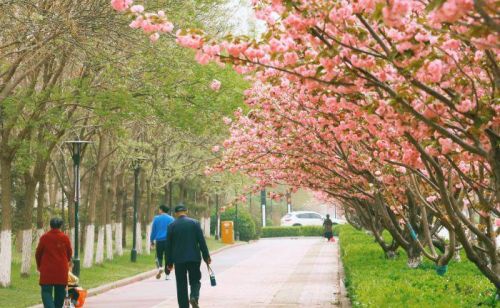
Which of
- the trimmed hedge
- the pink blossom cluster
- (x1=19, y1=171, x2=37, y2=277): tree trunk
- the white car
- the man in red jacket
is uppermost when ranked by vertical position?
the white car

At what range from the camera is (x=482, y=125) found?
746 centimetres

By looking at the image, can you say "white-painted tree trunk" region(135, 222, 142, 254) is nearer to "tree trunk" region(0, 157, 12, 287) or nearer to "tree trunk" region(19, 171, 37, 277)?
"tree trunk" region(19, 171, 37, 277)

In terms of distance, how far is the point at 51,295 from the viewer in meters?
13.9

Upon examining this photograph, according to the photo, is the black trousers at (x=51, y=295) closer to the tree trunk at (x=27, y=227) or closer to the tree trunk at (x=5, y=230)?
the tree trunk at (x=5, y=230)

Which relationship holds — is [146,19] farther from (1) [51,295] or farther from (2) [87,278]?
(2) [87,278]

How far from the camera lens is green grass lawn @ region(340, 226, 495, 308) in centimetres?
1091

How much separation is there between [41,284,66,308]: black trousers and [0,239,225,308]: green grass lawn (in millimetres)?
3727

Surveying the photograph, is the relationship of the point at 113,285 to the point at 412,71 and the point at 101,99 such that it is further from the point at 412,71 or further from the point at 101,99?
the point at 412,71

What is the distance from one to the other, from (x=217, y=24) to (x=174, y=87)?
6.65 m

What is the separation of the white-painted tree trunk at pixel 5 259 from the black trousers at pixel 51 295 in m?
7.83

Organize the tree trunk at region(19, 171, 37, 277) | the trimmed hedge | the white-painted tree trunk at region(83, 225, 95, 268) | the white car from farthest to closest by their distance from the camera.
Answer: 1. the white car
2. the trimmed hedge
3. the white-painted tree trunk at region(83, 225, 95, 268)
4. the tree trunk at region(19, 171, 37, 277)

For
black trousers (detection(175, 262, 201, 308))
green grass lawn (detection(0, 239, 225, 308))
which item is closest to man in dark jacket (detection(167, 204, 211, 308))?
black trousers (detection(175, 262, 201, 308))

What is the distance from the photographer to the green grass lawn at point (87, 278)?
61.6 feet

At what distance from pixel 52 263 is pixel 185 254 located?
2.08m
